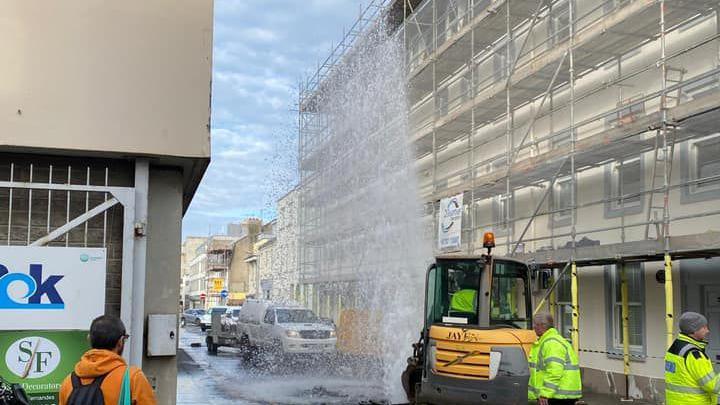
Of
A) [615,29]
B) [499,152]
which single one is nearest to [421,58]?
[499,152]

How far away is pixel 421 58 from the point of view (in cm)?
2548

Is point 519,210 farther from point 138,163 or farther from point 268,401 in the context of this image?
point 138,163

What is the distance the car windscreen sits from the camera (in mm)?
20375

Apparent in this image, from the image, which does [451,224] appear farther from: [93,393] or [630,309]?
[93,393]

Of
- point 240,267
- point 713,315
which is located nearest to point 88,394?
point 713,315

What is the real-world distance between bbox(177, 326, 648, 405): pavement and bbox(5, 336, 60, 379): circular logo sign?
7.66 m

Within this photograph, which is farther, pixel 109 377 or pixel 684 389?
pixel 684 389

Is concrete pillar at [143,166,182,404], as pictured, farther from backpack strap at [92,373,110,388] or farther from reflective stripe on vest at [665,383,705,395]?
reflective stripe on vest at [665,383,705,395]

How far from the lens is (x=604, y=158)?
15031mm

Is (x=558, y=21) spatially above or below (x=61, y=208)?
above

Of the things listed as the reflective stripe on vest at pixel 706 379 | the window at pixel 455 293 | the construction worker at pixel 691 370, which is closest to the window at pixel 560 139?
the window at pixel 455 293

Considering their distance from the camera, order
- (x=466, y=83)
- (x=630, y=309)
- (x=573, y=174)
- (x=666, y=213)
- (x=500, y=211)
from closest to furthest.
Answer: (x=666, y=213) < (x=573, y=174) < (x=630, y=309) < (x=500, y=211) < (x=466, y=83)

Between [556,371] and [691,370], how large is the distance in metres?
1.89

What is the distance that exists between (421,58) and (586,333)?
514 inches
